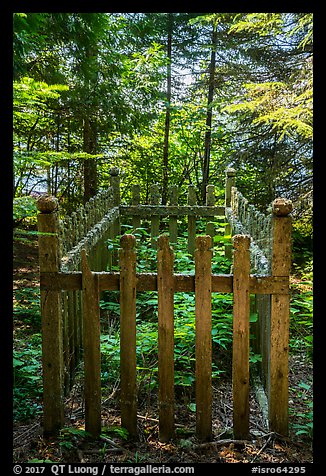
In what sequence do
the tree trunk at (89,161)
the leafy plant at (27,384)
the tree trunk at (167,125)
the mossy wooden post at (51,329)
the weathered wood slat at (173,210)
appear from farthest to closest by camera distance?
1. the tree trunk at (167,125)
2. the tree trunk at (89,161)
3. the weathered wood slat at (173,210)
4. the leafy plant at (27,384)
5. the mossy wooden post at (51,329)

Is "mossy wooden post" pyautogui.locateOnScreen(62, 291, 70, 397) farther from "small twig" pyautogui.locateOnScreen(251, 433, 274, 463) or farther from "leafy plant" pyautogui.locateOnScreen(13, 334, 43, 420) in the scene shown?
"small twig" pyautogui.locateOnScreen(251, 433, 274, 463)

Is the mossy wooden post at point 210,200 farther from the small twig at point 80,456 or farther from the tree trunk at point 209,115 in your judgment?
the small twig at point 80,456

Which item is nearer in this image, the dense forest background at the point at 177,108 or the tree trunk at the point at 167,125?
the dense forest background at the point at 177,108

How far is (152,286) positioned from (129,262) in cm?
22

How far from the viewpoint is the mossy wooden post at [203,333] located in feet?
8.91

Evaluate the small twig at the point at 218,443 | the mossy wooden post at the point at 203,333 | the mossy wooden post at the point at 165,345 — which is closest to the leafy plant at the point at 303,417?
the small twig at the point at 218,443

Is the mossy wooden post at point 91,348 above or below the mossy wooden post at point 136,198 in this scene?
below

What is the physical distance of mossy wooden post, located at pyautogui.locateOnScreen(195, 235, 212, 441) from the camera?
271cm

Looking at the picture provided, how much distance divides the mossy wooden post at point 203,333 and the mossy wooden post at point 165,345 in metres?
0.17

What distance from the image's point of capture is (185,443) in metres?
2.74

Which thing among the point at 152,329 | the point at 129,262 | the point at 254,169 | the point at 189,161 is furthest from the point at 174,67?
the point at 129,262

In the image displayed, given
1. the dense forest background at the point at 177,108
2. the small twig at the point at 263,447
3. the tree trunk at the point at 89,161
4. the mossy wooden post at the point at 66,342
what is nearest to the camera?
the small twig at the point at 263,447

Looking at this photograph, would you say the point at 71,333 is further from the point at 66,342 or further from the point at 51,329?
the point at 51,329
